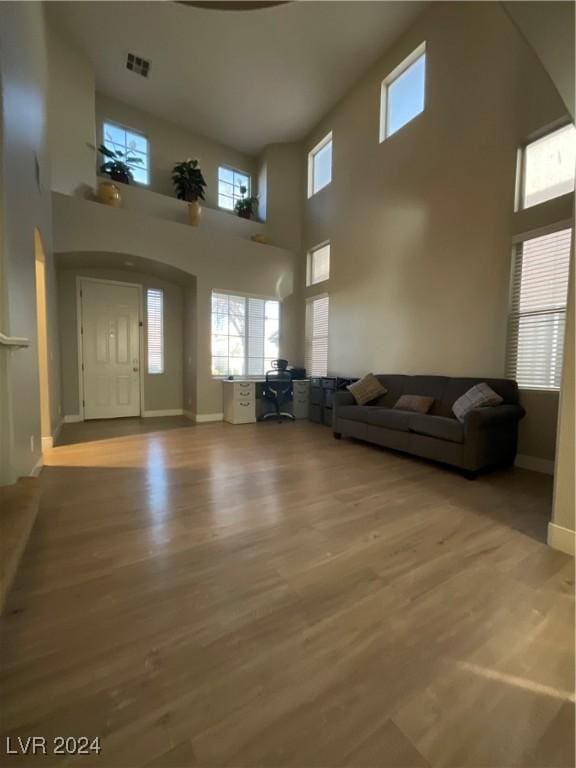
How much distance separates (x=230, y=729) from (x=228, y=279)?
5.66 metres

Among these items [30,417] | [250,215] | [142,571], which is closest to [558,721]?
[142,571]

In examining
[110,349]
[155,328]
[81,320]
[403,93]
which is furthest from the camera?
[155,328]

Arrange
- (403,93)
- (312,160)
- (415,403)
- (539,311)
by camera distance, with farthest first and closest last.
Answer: (312,160), (403,93), (415,403), (539,311)

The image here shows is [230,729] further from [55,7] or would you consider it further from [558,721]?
[55,7]

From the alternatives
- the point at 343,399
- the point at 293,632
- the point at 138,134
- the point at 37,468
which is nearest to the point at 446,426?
the point at 343,399

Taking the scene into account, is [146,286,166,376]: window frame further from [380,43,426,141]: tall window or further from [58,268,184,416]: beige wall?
[380,43,426,141]: tall window

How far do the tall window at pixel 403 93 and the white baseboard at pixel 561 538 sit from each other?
4956 millimetres

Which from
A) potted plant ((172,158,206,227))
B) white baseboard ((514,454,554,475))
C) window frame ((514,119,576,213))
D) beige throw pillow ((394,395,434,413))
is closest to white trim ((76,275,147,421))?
potted plant ((172,158,206,227))

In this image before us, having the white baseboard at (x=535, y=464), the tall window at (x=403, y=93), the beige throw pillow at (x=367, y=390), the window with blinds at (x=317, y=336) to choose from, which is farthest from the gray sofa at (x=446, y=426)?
the tall window at (x=403, y=93)

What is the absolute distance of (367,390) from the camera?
4.42 m

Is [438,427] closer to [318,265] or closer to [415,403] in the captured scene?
[415,403]

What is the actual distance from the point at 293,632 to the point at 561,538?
1.65 metres

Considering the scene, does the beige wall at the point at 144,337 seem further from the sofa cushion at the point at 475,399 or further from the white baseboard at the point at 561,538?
the white baseboard at the point at 561,538

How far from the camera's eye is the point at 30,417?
267 cm
